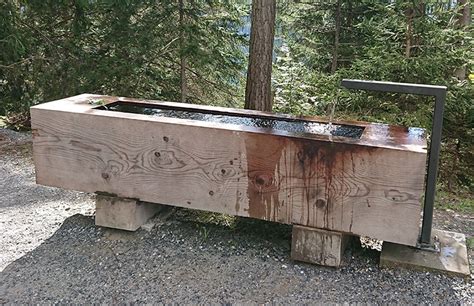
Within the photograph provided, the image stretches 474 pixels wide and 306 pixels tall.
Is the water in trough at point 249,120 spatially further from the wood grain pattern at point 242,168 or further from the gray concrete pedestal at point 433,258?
the gray concrete pedestal at point 433,258

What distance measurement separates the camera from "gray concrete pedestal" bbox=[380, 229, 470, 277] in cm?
A: 263

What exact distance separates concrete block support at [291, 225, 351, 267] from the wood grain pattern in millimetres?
63

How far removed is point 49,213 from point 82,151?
830 millimetres

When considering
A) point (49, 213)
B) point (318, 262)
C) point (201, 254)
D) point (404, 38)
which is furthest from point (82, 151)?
point (404, 38)

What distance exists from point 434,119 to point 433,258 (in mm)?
833

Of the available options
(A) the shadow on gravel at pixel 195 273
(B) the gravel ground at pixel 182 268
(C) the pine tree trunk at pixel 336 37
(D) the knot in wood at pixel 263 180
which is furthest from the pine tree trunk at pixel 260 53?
(C) the pine tree trunk at pixel 336 37

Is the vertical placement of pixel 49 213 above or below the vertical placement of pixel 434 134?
below

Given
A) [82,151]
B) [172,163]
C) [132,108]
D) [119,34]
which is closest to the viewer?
[172,163]

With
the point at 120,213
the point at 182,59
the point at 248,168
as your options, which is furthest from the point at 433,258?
the point at 182,59

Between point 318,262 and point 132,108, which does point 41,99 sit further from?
point 318,262

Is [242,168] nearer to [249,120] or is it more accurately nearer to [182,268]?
[249,120]

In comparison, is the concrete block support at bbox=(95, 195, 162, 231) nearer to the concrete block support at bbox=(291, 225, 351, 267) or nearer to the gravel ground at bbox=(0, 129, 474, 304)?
the gravel ground at bbox=(0, 129, 474, 304)

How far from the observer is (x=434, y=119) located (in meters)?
2.62

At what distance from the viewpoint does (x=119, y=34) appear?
6.07m
